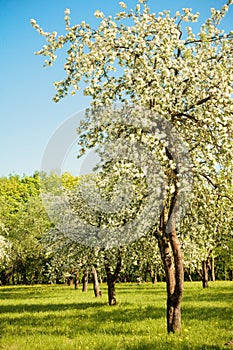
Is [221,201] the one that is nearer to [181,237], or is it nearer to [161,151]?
[181,237]

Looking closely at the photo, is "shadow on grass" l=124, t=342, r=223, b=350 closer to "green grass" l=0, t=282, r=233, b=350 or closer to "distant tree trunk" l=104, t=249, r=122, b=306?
"green grass" l=0, t=282, r=233, b=350

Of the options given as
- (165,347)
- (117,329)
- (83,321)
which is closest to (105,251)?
(83,321)

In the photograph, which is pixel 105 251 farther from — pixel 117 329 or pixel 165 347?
pixel 165 347

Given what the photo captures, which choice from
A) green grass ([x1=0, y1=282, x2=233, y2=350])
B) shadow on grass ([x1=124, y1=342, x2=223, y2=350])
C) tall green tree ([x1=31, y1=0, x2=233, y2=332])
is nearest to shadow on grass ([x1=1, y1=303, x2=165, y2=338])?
green grass ([x1=0, y1=282, x2=233, y2=350])

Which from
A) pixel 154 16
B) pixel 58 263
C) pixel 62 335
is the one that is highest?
pixel 154 16

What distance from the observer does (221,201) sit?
13.4 metres

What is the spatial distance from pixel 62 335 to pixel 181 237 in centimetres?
547

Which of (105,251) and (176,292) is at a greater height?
(105,251)

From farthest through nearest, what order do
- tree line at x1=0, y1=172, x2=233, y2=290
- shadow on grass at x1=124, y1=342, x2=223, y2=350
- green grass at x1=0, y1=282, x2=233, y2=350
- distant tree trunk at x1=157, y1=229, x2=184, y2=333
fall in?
tree line at x1=0, y1=172, x2=233, y2=290, distant tree trunk at x1=157, y1=229, x2=184, y2=333, green grass at x1=0, y1=282, x2=233, y2=350, shadow on grass at x1=124, y1=342, x2=223, y2=350

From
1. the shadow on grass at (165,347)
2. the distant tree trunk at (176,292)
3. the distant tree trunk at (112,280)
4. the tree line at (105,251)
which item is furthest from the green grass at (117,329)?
the tree line at (105,251)

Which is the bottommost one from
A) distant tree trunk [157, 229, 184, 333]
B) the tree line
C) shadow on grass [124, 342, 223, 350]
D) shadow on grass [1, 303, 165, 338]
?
shadow on grass [124, 342, 223, 350]

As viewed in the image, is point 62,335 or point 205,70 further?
point 62,335

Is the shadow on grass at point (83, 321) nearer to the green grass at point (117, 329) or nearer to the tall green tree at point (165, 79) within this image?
the green grass at point (117, 329)

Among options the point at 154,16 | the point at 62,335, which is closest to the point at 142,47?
the point at 154,16
